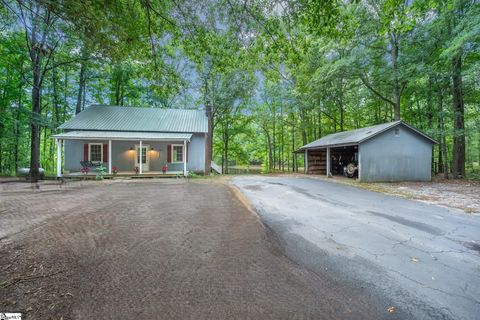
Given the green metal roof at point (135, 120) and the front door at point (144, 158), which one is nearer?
the front door at point (144, 158)

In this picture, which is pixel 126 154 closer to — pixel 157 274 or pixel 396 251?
pixel 157 274

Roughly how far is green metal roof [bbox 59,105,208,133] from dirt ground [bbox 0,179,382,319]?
12504 mm

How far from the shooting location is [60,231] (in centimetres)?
376

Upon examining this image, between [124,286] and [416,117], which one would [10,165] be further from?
[416,117]

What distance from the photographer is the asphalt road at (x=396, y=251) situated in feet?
7.20

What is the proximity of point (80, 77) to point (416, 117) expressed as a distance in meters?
32.7

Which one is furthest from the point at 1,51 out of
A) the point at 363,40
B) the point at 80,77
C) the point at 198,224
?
the point at 363,40

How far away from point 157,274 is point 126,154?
1477cm

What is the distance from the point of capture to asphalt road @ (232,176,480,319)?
86.4 inches

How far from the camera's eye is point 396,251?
332 cm

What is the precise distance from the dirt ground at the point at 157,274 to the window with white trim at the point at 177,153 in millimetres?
11300

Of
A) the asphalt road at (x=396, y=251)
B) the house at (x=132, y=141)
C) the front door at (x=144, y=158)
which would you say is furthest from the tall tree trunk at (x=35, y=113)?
the asphalt road at (x=396, y=251)

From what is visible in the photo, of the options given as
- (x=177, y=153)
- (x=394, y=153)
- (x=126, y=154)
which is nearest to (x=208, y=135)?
(x=177, y=153)

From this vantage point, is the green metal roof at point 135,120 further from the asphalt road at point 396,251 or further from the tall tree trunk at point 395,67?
the tall tree trunk at point 395,67
